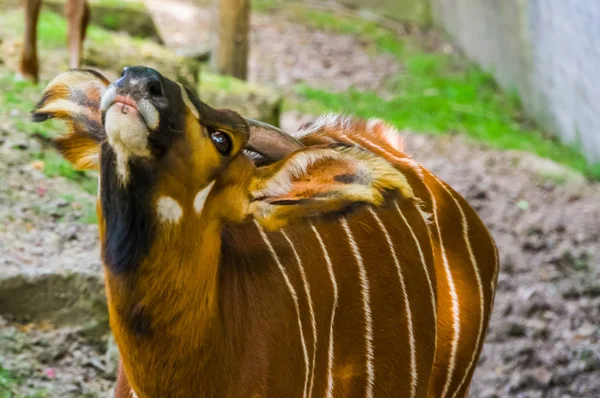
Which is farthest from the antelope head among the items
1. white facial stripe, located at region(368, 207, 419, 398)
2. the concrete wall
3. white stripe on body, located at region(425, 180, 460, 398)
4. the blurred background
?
the concrete wall

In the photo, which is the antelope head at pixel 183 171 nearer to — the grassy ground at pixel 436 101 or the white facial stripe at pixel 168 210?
the white facial stripe at pixel 168 210

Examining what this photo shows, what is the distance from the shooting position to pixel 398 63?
38.9 feet

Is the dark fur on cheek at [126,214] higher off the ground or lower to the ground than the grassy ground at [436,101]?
higher

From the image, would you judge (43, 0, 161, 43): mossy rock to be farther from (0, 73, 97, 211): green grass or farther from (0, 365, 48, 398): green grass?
(0, 365, 48, 398): green grass

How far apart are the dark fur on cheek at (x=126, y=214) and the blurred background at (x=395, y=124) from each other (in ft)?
5.19

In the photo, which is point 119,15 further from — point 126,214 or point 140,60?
point 126,214

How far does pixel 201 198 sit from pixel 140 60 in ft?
15.1

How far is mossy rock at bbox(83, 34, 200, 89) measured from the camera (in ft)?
20.4

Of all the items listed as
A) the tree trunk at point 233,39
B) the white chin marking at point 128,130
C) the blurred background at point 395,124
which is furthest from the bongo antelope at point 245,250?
the tree trunk at point 233,39

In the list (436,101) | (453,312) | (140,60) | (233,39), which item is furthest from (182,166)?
(436,101)

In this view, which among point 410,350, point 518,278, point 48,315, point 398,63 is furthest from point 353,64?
point 410,350

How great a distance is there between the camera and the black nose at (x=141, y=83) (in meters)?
1.77

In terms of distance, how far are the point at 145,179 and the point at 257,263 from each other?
497mm

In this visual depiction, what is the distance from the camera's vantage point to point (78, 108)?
6.93 ft
